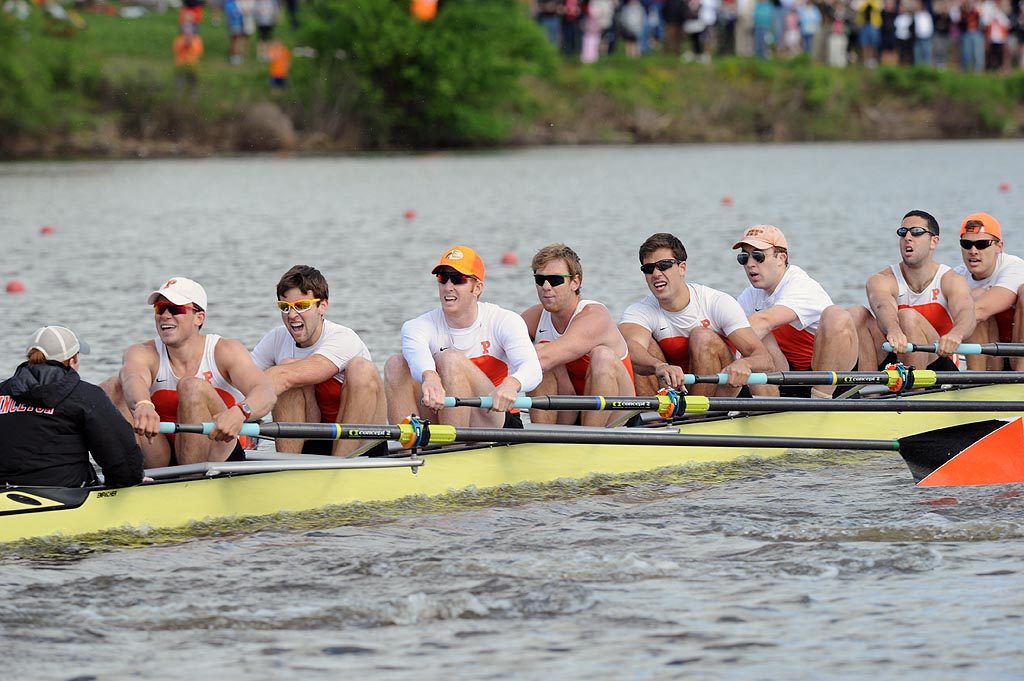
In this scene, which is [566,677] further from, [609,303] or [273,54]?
[273,54]

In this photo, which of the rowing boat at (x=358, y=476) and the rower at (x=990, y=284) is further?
the rower at (x=990, y=284)

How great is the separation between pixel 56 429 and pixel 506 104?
37.0 m

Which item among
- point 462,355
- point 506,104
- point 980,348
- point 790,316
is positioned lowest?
point 980,348

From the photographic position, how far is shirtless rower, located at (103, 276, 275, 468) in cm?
815

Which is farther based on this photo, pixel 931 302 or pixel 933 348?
pixel 931 302

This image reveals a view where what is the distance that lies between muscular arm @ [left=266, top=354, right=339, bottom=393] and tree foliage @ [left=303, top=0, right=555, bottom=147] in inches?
1293

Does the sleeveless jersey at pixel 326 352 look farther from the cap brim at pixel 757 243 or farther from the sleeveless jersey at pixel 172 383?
the cap brim at pixel 757 243

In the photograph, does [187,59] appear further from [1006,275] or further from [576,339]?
[576,339]

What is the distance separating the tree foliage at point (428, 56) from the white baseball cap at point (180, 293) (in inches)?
1308

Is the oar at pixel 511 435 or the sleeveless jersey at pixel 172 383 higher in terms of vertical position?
the sleeveless jersey at pixel 172 383

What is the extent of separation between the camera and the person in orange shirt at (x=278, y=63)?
4047 centimetres

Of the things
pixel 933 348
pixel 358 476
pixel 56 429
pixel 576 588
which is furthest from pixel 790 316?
pixel 56 429

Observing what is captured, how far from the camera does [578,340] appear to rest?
9.27 metres

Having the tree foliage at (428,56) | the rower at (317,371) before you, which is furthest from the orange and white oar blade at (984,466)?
the tree foliage at (428,56)
